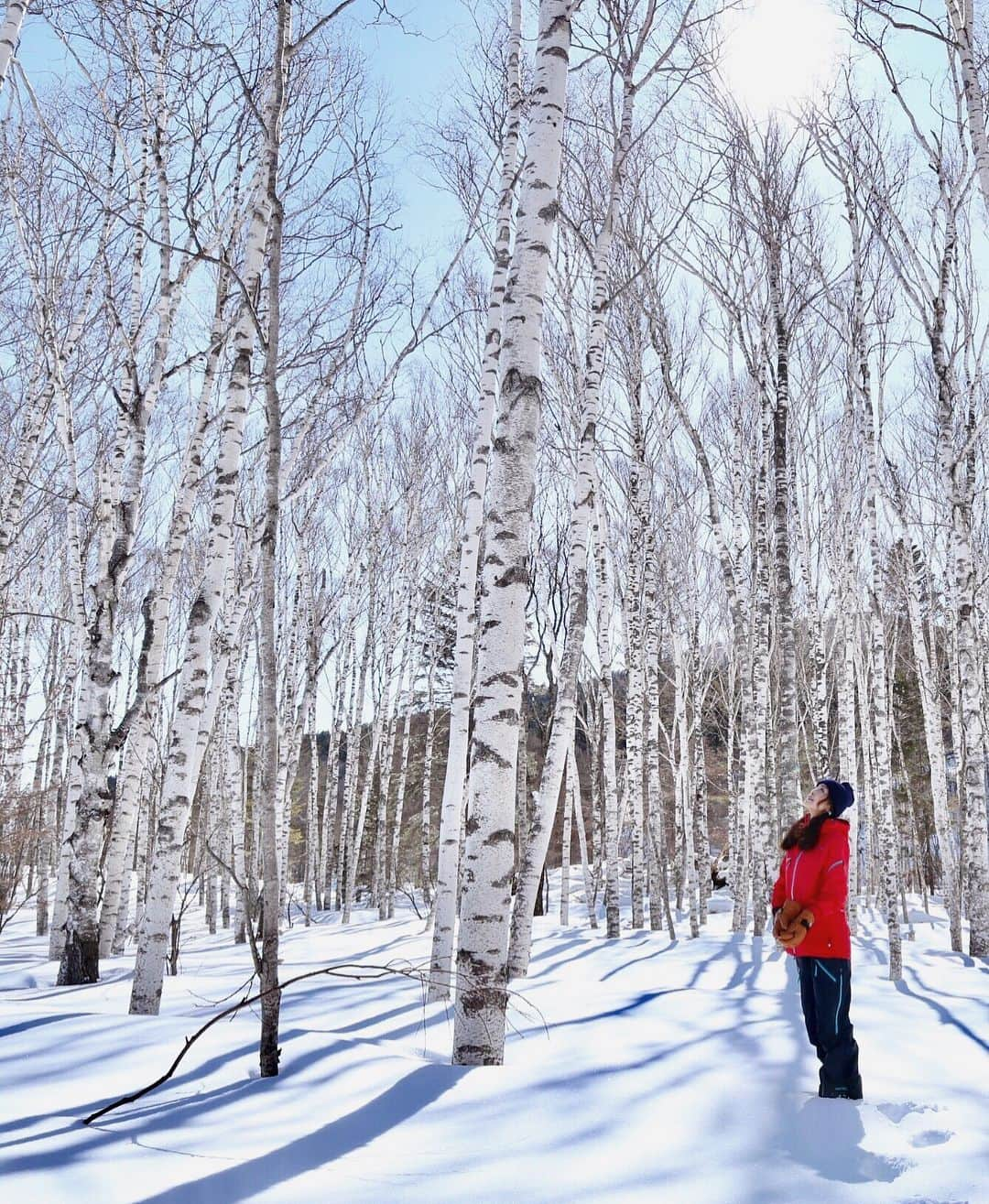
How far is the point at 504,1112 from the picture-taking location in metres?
2.86

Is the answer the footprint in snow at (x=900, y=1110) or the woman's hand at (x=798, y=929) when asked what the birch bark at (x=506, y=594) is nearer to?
the woman's hand at (x=798, y=929)

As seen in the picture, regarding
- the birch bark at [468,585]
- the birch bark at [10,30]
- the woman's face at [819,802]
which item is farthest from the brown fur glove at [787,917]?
the birch bark at [10,30]

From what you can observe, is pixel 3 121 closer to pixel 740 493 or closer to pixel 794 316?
pixel 794 316

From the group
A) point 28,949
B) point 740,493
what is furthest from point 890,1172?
point 28,949

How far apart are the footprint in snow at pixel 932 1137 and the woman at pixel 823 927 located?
1.32ft

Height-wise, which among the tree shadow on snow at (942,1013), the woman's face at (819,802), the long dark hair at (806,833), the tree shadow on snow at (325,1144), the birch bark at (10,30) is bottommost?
the tree shadow on snow at (942,1013)

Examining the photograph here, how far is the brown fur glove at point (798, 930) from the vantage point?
358 centimetres

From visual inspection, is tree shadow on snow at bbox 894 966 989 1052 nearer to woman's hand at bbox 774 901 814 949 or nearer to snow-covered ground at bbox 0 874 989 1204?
snow-covered ground at bbox 0 874 989 1204

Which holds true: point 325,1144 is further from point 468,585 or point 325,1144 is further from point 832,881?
point 468,585

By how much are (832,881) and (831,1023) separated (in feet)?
1.85

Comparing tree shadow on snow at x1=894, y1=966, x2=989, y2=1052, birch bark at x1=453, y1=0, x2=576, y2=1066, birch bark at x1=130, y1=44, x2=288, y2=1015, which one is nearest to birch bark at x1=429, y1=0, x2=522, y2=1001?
birch bark at x1=130, y1=44, x2=288, y2=1015

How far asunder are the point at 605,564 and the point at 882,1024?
286 inches

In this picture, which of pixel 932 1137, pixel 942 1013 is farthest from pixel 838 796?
pixel 942 1013

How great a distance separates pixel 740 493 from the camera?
12.5m
